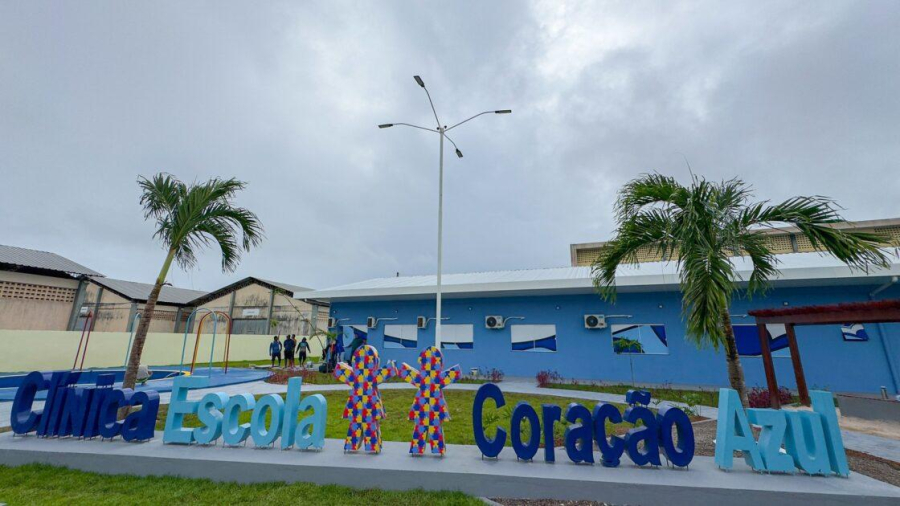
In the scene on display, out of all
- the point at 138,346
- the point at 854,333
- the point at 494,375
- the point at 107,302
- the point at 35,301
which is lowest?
the point at 494,375

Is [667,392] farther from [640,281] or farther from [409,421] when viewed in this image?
[409,421]

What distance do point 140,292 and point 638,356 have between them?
38.8 meters

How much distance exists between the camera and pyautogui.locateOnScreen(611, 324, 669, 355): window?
45.4ft

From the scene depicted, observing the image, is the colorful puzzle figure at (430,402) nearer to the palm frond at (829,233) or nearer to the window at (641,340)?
the palm frond at (829,233)

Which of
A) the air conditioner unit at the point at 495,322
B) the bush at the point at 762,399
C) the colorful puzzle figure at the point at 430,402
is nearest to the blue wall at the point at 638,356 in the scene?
the air conditioner unit at the point at 495,322

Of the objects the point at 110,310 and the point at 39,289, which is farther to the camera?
the point at 110,310

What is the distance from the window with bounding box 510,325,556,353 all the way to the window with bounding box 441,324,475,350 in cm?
203

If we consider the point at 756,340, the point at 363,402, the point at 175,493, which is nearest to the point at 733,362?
the point at 363,402

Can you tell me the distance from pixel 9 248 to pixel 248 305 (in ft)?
50.6

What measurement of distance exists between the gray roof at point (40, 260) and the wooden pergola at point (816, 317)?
129 feet

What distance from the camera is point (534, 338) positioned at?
15.6 metres

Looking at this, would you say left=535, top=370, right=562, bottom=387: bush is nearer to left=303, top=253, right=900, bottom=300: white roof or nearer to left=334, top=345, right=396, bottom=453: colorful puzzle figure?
left=303, top=253, right=900, bottom=300: white roof

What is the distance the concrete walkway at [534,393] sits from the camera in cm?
618

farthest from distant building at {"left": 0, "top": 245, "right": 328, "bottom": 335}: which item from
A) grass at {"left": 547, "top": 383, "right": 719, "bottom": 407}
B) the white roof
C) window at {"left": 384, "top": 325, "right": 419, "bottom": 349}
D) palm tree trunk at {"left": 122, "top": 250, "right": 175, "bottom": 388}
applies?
grass at {"left": 547, "top": 383, "right": 719, "bottom": 407}
